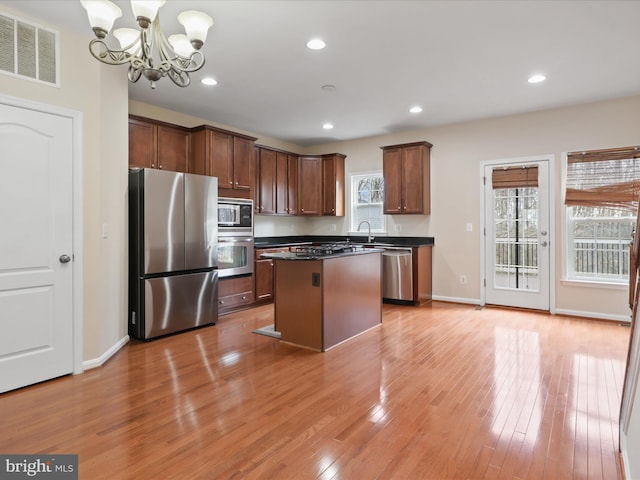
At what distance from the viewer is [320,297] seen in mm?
3482

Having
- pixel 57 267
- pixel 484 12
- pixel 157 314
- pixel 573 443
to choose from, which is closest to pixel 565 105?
pixel 484 12

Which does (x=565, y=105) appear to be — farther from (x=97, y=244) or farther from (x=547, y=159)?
(x=97, y=244)

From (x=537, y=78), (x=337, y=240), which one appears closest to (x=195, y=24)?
(x=537, y=78)

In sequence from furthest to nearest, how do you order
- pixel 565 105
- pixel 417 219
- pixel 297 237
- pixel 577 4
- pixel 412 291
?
pixel 297 237, pixel 417 219, pixel 412 291, pixel 565 105, pixel 577 4

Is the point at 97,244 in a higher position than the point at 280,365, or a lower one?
higher

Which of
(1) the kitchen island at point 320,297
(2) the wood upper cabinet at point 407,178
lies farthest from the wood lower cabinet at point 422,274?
(1) the kitchen island at point 320,297

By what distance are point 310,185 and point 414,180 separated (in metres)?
1.88

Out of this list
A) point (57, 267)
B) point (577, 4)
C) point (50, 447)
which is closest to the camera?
point (50, 447)

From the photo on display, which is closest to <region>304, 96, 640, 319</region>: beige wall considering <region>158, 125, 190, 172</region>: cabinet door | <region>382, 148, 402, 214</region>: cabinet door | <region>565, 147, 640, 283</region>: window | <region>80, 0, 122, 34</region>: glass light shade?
<region>565, 147, 640, 283</region>: window

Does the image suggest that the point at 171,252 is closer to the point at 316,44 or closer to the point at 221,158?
the point at 221,158

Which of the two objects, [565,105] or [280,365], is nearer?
[280,365]

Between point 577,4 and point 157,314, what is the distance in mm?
4436

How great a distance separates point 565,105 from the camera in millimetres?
4719

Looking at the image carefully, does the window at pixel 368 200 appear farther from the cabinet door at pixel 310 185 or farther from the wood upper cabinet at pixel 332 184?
the cabinet door at pixel 310 185
